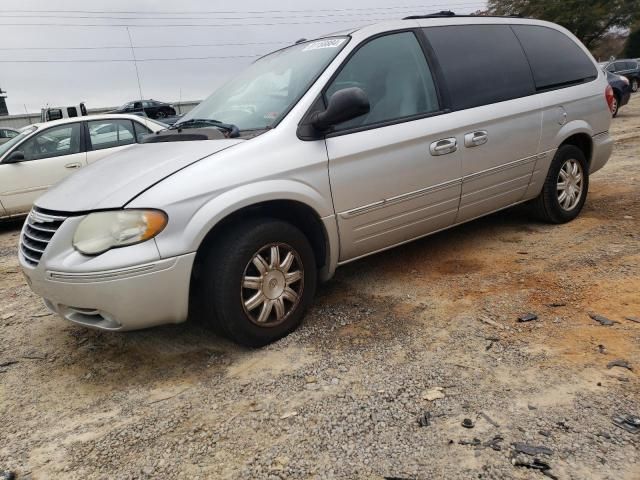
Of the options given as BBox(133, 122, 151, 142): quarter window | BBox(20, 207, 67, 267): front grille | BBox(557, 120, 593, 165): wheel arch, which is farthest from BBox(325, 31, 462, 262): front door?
BBox(133, 122, 151, 142): quarter window

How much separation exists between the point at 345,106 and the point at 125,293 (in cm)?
153

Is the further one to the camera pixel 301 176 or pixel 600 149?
pixel 600 149

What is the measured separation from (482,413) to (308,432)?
76cm

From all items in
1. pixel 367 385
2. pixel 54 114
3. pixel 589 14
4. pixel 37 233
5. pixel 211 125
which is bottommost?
pixel 367 385

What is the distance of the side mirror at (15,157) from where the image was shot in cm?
699

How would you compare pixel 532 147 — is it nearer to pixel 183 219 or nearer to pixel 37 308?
pixel 183 219

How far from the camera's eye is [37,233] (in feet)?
9.54

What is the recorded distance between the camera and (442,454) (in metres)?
2.04

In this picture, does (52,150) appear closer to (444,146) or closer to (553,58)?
(444,146)

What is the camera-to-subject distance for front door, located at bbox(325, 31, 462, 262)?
324 cm

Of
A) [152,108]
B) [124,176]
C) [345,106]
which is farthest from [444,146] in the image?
[152,108]

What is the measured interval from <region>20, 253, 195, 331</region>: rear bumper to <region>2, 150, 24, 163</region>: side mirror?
507cm

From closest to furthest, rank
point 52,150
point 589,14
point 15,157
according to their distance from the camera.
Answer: point 15,157, point 52,150, point 589,14

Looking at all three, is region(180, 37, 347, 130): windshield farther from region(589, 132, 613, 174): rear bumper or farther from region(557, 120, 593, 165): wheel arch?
region(589, 132, 613, 174): rear bumper
